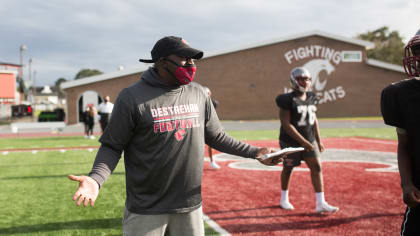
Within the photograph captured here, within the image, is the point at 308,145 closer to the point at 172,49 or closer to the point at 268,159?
the point at 268,159

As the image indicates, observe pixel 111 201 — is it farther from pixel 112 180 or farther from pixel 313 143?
pixel 313 143

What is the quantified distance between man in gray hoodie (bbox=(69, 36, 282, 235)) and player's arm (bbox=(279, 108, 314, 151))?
9.63 feet

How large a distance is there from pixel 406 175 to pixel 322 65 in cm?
3729

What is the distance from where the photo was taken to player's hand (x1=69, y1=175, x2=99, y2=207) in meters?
2.13

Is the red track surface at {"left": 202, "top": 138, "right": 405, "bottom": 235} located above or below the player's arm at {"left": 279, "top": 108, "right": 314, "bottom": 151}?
below

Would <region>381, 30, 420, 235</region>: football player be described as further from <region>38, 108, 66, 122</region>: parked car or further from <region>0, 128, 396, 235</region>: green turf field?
<region>38, 108, 66, 122</region>: parked car

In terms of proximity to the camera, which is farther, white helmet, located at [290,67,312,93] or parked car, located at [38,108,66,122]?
parked car, located at [38,108,66,122]

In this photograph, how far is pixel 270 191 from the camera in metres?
6.94

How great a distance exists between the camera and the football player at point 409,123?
2.32 metres

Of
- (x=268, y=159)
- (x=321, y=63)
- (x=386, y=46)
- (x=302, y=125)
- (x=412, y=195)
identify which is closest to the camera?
(x=412, y=195)

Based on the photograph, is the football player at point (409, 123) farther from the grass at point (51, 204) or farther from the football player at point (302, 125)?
the football player at point (302, 125)

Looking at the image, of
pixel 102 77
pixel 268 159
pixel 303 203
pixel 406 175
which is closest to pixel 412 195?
pixel 406 175

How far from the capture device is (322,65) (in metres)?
37.8

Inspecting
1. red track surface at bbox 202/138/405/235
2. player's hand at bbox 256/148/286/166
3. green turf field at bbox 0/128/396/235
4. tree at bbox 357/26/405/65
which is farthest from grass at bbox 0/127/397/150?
tree at bbox 357/26/405/65
